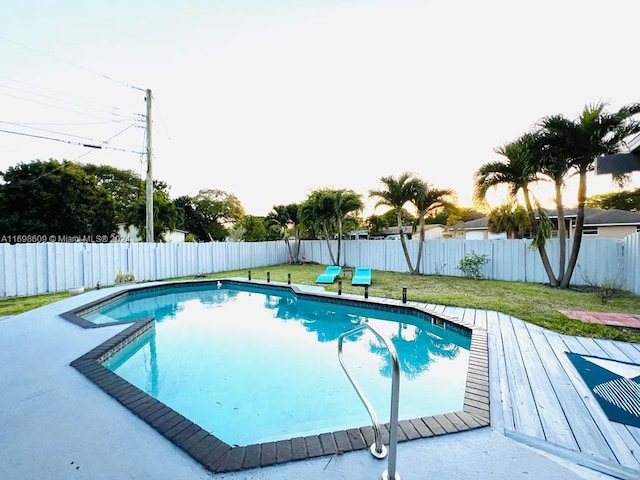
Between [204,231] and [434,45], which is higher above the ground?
[434,45]

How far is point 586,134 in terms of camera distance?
713 cm

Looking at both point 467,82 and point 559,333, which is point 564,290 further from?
point 467,82

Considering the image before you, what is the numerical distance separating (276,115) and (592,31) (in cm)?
1001

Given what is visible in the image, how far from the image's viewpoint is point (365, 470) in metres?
1.80

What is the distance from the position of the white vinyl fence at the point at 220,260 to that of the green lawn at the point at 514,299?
80 centimetres

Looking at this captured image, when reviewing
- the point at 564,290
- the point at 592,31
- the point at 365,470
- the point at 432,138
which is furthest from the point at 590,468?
the point at 432,138

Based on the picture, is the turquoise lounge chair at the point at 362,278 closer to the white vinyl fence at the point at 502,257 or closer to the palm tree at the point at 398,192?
the palm tree at the point at 398,192

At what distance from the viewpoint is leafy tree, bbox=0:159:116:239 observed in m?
17.2

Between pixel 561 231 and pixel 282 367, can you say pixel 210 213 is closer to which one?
pixel 282 367

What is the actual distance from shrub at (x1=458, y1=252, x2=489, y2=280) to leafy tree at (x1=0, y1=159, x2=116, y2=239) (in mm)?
22953

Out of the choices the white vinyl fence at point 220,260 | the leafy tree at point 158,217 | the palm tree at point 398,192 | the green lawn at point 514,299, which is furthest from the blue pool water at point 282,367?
the leafy tree at point 158,217

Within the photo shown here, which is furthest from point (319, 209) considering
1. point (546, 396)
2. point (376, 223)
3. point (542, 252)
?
point (376, 223)

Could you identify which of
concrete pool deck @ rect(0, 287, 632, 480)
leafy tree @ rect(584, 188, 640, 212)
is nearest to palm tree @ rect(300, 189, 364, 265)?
concrete pool deck @ rect(0, 287, 632, 480)

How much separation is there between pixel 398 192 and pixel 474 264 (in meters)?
3.97
